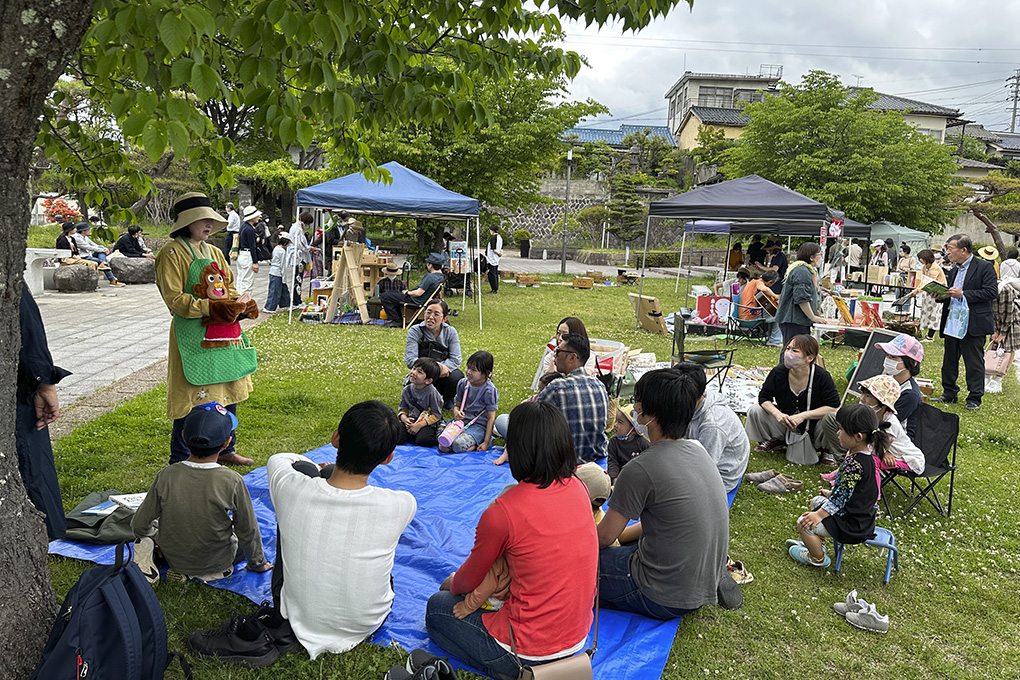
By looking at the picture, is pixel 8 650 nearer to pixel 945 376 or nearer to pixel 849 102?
pixel 945 376

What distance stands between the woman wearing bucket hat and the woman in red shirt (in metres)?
2.58

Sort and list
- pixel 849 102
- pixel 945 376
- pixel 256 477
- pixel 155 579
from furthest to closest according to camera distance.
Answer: pixel 849 102, pixel 945 376, pixel 256 477, pixel 155 579

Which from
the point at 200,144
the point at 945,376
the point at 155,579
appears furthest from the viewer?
the point at 945,376

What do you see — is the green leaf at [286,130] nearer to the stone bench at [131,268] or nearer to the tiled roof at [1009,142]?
the stone bench at [131,268]

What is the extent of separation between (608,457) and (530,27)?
116 inches

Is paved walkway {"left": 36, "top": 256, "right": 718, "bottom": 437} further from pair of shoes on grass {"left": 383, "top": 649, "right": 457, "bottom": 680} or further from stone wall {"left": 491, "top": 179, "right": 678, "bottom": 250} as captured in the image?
stone wall {"left": 491, "top": 179, "right": 678, "bottom": 250}

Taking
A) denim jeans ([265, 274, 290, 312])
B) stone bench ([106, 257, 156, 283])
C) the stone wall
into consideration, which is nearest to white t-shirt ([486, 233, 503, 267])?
denim jeans ([265, 274, 290, 312])

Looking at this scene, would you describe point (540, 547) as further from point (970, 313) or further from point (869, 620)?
point (970, 313)

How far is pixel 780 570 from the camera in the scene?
401 cm

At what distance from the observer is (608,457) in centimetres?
502

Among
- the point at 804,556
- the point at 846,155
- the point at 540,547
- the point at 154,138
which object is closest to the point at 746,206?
the point at 804,556

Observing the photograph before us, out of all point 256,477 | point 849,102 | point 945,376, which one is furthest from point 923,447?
point 849,102

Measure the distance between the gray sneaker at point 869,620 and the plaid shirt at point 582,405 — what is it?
188 centimetres

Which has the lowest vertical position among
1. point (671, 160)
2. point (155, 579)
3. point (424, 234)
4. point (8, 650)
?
point (155, 579)
